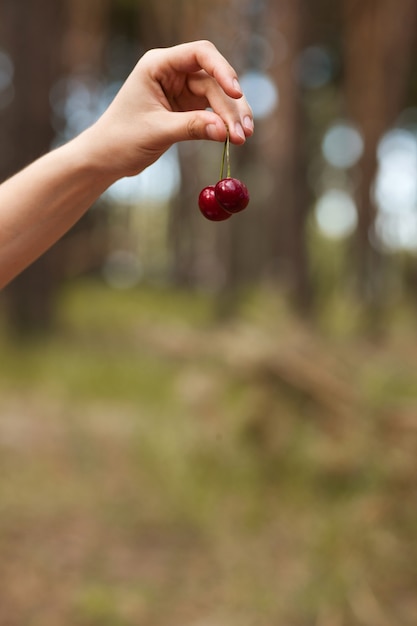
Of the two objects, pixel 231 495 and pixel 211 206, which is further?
pixel 231 495

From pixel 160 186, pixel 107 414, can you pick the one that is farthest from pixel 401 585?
pixel 160 186

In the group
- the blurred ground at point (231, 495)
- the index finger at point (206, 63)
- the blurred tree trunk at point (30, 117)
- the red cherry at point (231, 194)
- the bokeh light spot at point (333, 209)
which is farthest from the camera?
the bokeh light spot at point (333, 209)

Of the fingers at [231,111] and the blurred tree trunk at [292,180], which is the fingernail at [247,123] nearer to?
the fingers at [231,111]

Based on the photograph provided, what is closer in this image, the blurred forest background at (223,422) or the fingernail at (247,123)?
the fingernail at (247,123)

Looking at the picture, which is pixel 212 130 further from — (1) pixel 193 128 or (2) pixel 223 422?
(2) pixel 223 422

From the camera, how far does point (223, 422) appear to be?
12.0 feet

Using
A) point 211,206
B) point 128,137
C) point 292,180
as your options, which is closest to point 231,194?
point 211,206

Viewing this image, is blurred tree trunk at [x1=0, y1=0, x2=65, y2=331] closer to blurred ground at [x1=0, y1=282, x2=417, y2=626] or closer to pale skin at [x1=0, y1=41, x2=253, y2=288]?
blurred ground at [x1=0, y1=282, x2=417, y2=626]

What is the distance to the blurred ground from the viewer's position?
2766 mm

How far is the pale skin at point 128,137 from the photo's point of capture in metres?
1.19

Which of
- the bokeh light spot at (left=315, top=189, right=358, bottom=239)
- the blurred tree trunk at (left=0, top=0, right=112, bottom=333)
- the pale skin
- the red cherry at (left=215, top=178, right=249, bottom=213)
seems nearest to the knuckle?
the pale skin

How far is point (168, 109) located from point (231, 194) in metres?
0.18

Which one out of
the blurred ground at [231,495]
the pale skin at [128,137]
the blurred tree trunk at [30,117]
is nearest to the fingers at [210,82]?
the pale skin at [128,137]

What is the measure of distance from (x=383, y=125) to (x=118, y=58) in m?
8.46
